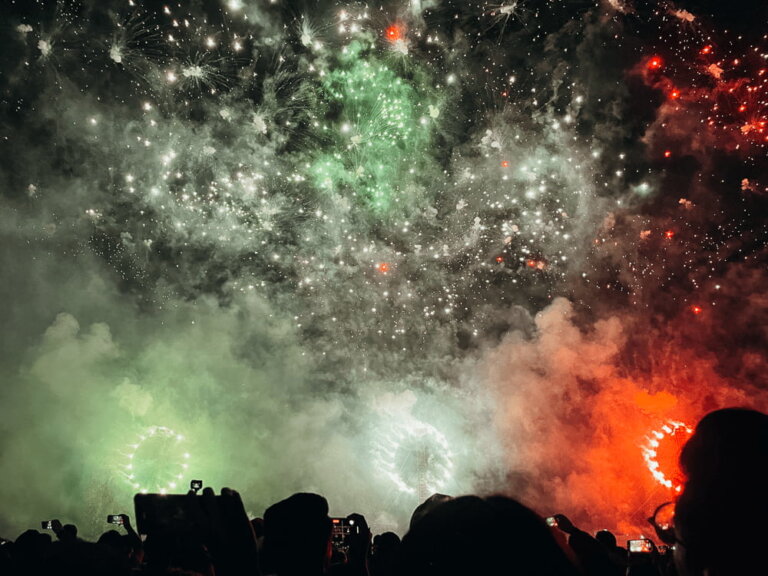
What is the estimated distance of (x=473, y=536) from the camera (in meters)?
0.88

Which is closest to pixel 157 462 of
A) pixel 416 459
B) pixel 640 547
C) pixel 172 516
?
pixel 416 459

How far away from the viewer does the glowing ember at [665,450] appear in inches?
451

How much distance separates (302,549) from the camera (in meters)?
1.98

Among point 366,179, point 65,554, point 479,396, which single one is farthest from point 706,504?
point 479,396

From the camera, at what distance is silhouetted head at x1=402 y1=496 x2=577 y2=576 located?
836mm

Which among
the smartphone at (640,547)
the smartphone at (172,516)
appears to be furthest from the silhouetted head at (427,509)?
the smartphone at (640,547)

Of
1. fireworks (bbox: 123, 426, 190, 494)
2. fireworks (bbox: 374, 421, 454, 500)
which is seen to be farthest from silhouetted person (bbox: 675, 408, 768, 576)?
fireworks (bbox: 123, 426, 190, 494)

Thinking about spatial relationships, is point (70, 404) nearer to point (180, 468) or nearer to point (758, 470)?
point (180, 468)

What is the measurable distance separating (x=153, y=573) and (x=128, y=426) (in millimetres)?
14019

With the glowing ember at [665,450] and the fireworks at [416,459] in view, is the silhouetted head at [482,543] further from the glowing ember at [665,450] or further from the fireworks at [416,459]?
the fireworks at [416,459]

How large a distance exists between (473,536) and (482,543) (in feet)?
0.07

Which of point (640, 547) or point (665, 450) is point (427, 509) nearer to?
point (640, 547)

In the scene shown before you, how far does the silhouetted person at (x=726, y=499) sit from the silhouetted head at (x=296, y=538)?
1.49 metres

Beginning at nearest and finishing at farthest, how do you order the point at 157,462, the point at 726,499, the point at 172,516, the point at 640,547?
the point at 726,499 < the point at 172,516 < the point at 640,547 < the point at 157,462
